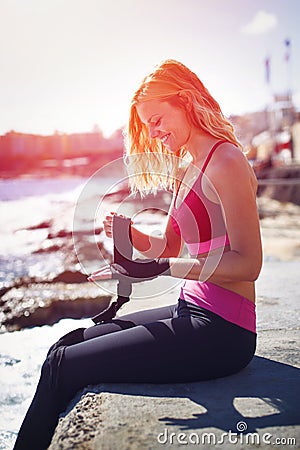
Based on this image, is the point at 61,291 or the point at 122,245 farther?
the point at 61,291

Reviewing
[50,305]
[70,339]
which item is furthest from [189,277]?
[50,305]

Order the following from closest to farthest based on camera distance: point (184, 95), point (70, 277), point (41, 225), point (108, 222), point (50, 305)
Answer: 1. point (184, 95)
2. point (108, 222)
3. point (50, 305)
4. point (70, 277)
5. point (41, 225)

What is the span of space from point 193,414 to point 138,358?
0.94ft

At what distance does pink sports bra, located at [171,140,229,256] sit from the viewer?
83.5 inches

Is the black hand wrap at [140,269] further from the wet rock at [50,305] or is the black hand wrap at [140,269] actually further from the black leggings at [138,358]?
the wet rock at [50,305]

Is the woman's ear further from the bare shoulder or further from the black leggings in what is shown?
the black leggings

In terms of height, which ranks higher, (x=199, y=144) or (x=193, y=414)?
(x=199, y=144)

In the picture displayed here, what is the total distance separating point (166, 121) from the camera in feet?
7.45

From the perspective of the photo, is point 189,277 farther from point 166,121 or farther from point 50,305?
point 50,305

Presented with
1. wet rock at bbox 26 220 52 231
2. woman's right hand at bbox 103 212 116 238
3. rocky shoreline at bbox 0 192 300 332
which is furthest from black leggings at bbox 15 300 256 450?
wet rock at bbox 26 220 52 231

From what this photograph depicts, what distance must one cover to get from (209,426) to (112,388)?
0.44 m

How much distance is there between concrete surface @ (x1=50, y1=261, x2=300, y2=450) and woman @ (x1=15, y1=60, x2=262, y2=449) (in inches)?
2.7

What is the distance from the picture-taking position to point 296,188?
27.3 m

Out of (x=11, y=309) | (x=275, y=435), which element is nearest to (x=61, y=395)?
(x=275, y=435)
